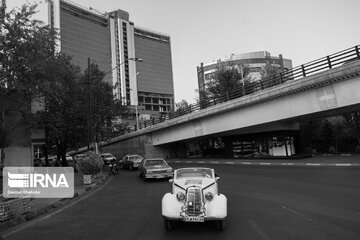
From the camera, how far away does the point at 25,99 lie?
2030 centimetres

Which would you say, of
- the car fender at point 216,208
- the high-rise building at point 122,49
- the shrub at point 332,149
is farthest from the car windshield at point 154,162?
the high-rise building at point 122,49

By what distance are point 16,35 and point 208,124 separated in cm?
2039

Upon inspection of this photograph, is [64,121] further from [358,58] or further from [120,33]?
[120,33]

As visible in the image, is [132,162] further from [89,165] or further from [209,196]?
[209,196]

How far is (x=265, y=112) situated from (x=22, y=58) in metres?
18.4

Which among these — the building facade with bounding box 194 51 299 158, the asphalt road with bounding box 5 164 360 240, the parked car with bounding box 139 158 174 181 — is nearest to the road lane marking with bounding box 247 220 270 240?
the asphalt road with bounding box 5 164 360 240

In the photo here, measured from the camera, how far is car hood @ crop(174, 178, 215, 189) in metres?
8.29

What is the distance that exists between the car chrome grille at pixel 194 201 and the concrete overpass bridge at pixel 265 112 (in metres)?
17.0

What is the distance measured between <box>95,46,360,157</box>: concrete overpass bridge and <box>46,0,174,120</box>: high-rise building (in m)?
72.2

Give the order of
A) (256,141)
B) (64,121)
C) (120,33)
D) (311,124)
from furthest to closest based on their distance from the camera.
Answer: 1. (120,33)
2. (311,124)
3. (256,141)
4. (64,121)

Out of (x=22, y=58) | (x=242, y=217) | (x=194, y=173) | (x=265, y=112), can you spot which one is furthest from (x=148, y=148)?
(x=242, y=217)

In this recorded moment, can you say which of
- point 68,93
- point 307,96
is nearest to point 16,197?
point 307,96

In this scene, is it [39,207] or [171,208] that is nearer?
[171,208]

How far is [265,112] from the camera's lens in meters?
27.0
